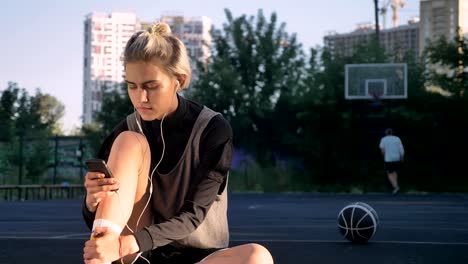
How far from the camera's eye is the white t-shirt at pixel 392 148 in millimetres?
22516

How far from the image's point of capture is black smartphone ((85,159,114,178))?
3.43 meters

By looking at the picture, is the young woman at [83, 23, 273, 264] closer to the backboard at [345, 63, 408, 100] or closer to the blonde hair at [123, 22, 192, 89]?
the blonde hair at [123, 22, 192, 89]

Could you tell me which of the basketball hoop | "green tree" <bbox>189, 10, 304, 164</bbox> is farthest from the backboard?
"green tree" <bbox>189, 10, 304, 164</bbox>

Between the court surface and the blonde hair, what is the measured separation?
3.72 metres

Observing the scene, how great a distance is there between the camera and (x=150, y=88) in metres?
3.65

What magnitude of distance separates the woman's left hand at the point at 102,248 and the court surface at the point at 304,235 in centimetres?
364

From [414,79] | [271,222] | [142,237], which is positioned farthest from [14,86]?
[142,237]

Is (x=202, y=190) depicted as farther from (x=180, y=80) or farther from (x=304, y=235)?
(x=304, y=235)

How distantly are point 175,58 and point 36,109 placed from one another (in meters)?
52.3

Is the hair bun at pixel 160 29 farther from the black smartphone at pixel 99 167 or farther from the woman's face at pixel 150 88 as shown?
the black smartphone at pixel 99 167

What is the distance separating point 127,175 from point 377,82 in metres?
22.8

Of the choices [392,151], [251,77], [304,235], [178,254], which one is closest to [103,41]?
[251,77]

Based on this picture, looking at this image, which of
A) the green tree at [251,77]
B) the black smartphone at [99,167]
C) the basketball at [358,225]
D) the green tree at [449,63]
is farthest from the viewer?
the green tree at [251,77]

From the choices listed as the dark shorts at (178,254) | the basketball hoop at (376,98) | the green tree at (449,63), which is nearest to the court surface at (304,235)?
the dark shorts at (178,254)
